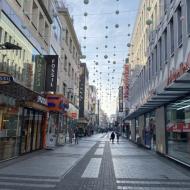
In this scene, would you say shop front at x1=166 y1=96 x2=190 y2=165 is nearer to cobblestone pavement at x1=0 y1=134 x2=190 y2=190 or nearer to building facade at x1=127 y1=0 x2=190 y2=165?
building facade at x1=127 y1=0 x2=190 y2=165

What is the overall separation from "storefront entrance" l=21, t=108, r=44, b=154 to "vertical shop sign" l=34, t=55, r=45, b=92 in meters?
1.72

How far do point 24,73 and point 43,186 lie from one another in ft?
32.3

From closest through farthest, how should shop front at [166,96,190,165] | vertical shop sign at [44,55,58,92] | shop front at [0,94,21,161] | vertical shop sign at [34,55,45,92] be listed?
shop front at [0,94,21,161] → shop front at [166,96,190,165] → vertical shop sign at [34,55,45,92] → vertical shop sign at [44,55,58,92]

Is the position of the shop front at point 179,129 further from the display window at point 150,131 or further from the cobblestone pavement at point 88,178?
the display window at point 150,131

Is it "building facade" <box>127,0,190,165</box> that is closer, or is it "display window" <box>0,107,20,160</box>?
"building facade" <box>127,0,190,165</box>

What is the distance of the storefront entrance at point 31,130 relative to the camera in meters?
18.4

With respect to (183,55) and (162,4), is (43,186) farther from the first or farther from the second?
(162,4)

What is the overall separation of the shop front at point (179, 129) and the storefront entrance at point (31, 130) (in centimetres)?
903

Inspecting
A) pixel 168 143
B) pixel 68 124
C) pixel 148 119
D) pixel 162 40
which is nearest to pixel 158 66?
pixel 162 40

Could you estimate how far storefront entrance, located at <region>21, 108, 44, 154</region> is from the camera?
60.2 ft

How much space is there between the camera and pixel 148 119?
91.8 ft

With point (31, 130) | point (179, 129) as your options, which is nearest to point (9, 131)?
point (31, 130)

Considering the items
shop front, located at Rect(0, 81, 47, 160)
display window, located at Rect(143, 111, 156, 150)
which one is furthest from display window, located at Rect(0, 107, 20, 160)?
display window, located at Rect(143, 111, 156, 150)

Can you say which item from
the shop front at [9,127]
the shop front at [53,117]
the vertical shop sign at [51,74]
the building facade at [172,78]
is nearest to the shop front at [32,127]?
the shop front at [9,127]
